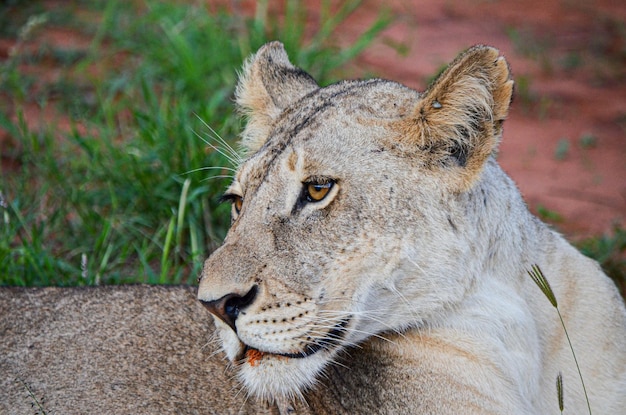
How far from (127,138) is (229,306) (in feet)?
Result: 12.1

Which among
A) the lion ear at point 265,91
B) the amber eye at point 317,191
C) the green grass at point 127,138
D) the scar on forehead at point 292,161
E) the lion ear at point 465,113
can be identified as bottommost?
the green grass at point 127,138

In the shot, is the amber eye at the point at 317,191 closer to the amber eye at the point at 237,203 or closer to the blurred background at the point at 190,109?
the amber eye at the point at 237,203

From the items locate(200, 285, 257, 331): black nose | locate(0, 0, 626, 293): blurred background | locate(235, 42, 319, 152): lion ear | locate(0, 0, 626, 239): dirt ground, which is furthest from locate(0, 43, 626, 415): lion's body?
locate(0, 0, 626, 239): dirt ground

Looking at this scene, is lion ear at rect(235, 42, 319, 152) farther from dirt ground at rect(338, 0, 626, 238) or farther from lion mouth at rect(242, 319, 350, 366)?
dirt ground at rect(338, 0, 626, 238)

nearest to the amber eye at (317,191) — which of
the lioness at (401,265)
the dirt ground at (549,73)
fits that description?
the lioness at (401,265)

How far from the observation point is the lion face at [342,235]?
303cm

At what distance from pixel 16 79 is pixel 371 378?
4.93 metres

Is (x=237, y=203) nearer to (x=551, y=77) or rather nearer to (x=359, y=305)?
(x=359, y=305)

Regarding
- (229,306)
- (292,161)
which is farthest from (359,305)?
(292,161)

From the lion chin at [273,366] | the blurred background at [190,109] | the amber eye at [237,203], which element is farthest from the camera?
the blurred background at [190,109]

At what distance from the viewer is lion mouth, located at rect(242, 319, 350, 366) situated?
9.99ft

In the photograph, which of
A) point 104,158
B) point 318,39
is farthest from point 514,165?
point 104,158

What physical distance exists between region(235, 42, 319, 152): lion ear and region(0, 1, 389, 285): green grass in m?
0.23

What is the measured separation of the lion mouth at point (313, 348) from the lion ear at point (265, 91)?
1054 mm
